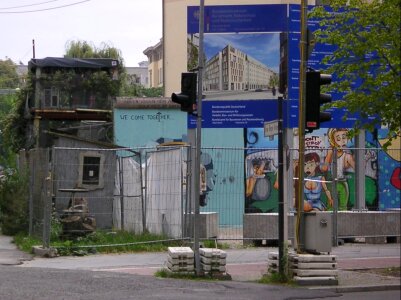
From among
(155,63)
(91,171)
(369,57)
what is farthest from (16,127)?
(155,63)

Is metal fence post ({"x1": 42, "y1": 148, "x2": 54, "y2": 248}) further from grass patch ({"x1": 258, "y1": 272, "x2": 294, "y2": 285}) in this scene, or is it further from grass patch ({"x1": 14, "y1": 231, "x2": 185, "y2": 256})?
grass patch ({"x1": 258, "y1": 272, "x2": 294, "y2": 285})

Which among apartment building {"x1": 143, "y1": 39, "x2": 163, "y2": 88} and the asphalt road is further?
apartment building {"x1": 143, "y1": 39, "x2": 163, "y2": 88}

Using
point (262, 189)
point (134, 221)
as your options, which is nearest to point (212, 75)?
point (262, 189)

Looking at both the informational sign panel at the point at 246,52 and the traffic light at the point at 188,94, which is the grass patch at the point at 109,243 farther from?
the traffic light at the point at 188,94

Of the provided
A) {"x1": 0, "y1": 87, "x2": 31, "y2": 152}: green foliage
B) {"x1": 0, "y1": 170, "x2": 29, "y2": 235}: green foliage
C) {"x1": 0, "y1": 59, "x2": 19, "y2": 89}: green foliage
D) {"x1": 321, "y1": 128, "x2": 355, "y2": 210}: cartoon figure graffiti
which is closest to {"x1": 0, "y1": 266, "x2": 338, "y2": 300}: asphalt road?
{"x1": 321, "y1": 128, "x2": 355, "y2": 210}: cartoon figure graffiti

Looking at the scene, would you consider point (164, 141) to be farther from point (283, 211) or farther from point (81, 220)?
point (283, 211)

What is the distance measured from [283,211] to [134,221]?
6.78 metres

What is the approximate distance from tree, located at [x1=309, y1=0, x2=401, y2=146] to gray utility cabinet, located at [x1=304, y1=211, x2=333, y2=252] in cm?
191

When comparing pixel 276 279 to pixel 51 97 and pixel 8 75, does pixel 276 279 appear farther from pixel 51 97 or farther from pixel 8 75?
pixel 8 75

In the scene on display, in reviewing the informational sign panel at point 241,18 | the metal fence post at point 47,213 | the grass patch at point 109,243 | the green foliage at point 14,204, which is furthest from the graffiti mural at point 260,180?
the green foliage at point 14,204

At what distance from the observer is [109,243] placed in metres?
17.4

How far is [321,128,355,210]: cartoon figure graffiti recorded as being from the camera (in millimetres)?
20398

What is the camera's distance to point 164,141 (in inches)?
1114

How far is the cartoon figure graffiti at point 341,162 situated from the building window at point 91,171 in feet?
18.7
